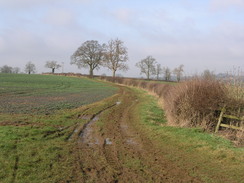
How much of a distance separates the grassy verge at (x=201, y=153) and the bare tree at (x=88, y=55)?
2385 inches

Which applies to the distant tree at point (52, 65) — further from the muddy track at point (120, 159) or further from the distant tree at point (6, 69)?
the muddy track at point (120, 159)

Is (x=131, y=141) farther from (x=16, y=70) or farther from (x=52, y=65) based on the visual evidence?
(x=16, y=70)

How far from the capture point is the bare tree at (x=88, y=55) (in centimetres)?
6881

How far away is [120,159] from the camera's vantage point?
6.86m

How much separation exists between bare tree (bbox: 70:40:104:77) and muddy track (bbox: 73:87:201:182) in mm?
59897

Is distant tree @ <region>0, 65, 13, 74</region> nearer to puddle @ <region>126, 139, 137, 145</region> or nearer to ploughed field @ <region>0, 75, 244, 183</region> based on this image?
ploughed field @ <region>0, 75, 244, 183</region>

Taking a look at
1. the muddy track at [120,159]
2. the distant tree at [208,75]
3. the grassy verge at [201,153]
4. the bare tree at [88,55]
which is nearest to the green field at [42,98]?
the muddy track at [120,159]

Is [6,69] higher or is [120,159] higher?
[6,69]

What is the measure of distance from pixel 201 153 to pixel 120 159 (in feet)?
9.46

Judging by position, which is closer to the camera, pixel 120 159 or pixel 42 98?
pixel 120 159

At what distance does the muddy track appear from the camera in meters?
5.65

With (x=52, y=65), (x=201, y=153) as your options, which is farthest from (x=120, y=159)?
(x=52, y=65)

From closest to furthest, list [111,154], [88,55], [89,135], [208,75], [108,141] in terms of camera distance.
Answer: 1. [111,154]
2. [108,141]
3. [89,135]
4. [208,75]
5. [88,55]

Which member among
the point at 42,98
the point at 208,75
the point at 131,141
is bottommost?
the point at 131,141
